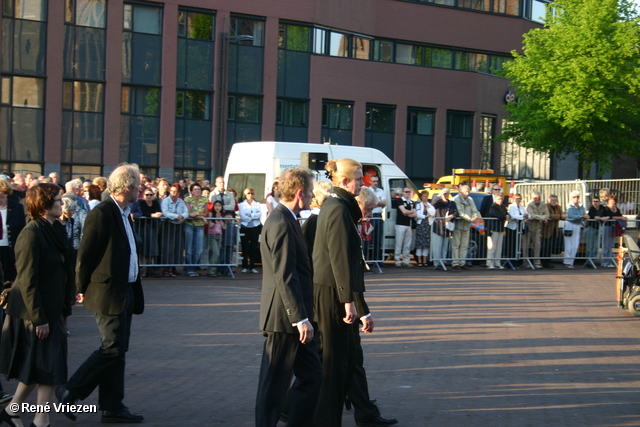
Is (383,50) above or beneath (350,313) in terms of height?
above

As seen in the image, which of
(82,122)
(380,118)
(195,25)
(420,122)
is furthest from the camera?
(420,122)

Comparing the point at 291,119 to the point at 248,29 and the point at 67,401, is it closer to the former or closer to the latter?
the point at 248,29

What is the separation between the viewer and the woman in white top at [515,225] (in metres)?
19.4

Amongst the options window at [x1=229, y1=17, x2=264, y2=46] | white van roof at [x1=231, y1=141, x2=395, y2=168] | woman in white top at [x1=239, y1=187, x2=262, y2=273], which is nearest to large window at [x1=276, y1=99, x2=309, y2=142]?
window at [x1=229, y1=17, x2=264, y2=46]

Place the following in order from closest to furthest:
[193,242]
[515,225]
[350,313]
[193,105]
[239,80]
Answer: [350,313] < [193,242] < [515,225] < [193,105] < [239,80]

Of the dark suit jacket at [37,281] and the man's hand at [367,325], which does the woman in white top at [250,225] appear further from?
the man's hand at [367,325]

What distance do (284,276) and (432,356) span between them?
4.30 metres

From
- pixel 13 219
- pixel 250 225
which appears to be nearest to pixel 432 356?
pixel 13 219

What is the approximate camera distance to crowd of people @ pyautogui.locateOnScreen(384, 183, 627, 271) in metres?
18.8

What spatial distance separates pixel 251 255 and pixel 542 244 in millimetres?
7769

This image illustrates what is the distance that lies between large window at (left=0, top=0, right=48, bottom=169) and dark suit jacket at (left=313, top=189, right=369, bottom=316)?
26927mm

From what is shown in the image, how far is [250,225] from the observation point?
56.0 ft

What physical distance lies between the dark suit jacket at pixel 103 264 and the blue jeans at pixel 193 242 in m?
9.94

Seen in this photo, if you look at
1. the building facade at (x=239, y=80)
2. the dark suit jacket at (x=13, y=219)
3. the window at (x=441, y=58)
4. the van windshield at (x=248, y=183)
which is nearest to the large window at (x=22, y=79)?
the building facade at (x=239, y=80)
